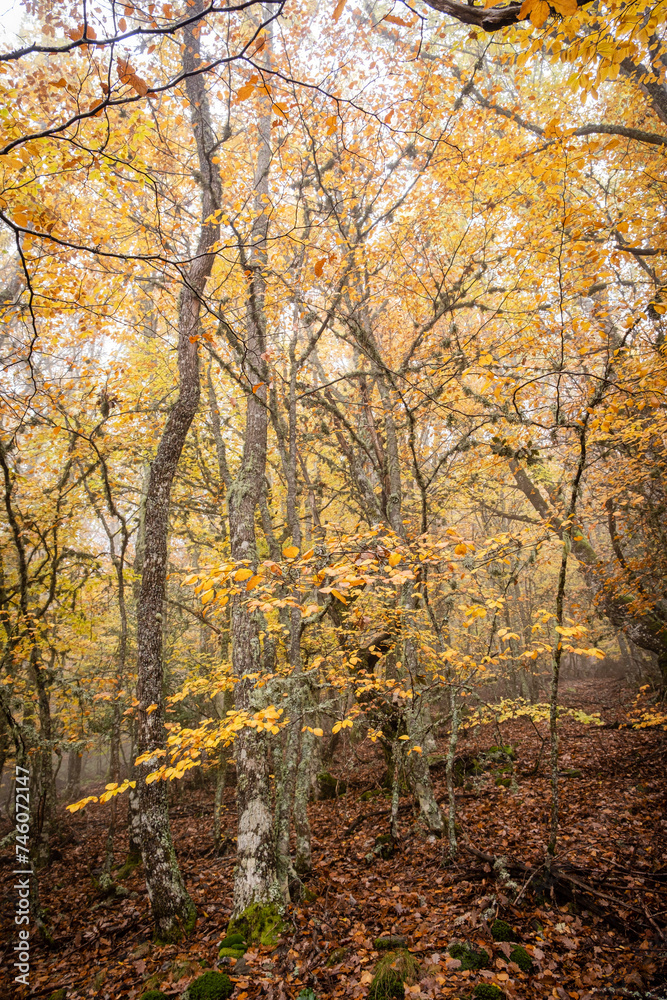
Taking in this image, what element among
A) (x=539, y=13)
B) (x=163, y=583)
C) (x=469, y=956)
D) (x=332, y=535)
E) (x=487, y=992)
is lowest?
(x=469, y=956)

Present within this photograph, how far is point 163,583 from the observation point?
6840 mm

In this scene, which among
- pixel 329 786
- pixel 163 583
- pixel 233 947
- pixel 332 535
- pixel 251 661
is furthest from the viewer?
pixel 329 786

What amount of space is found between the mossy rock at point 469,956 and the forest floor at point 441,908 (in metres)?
0.07

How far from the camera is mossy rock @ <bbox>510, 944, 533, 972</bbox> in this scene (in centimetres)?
408

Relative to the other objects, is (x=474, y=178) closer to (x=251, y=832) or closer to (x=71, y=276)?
(x=71, y=276)

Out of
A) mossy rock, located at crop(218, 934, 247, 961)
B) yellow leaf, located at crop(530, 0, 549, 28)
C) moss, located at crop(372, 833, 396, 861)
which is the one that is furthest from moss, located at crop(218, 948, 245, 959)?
yellow leaf, located at crop(530, 0, 549, 28)

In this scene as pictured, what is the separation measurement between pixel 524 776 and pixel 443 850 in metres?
3.76

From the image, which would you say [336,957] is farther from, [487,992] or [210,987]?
[487,992]

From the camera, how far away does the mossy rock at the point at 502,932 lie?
14.6 feet

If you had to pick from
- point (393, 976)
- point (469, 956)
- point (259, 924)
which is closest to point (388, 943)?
point (393, 976)

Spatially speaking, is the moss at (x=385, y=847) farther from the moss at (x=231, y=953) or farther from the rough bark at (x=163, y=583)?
the rough bark at (x=163, y=583)

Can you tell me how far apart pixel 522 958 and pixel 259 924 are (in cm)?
297

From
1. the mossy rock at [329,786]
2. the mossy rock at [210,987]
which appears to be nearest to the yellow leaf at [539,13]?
the mossy rock at [210,987]

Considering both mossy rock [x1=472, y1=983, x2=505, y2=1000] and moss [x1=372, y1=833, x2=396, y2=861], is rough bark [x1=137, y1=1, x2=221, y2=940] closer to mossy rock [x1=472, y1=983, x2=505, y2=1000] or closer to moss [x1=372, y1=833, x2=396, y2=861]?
moss [x1=372, y1=833, x2=396, y2=861]
